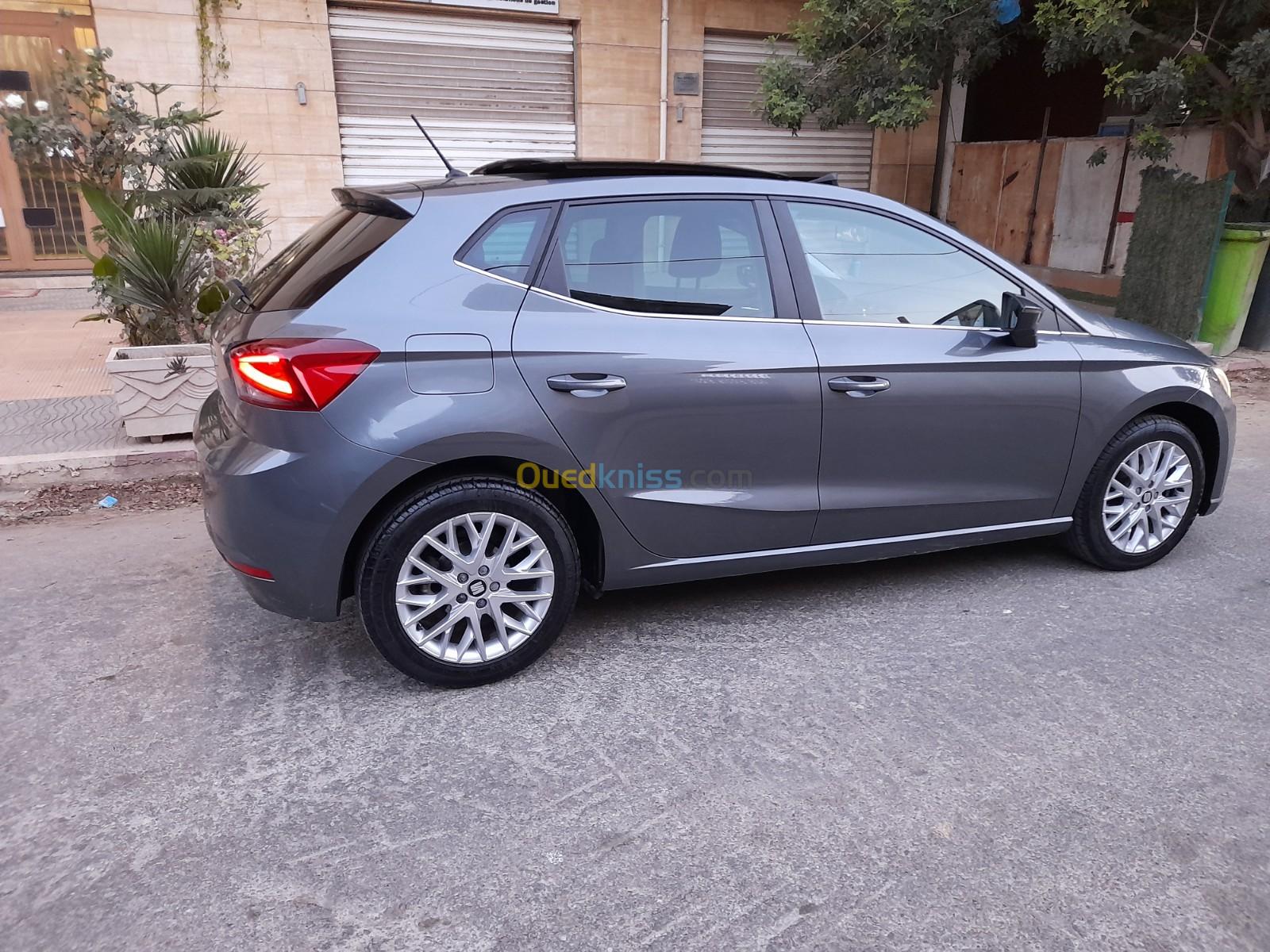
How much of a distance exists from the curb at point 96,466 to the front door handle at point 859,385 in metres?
3.93

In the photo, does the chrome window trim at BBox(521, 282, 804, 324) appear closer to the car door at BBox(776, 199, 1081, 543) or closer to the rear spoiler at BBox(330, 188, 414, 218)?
the car door at BBox(776, 199, 1081, 543)

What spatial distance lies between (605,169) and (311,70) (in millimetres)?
8064

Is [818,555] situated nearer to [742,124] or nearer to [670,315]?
[670,315]

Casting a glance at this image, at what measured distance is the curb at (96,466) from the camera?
5.64 m

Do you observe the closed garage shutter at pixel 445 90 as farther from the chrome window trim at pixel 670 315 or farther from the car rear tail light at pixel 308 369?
the car rear tail light at pixel 308 369

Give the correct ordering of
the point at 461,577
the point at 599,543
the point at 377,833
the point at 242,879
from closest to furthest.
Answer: the point at 242,879
the point at 377,833
the point at 461,577
the point at 599,543

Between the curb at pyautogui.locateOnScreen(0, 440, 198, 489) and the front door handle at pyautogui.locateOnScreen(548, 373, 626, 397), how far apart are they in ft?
10.8

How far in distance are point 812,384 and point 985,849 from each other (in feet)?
5.68

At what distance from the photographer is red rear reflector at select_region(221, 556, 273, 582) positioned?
3219 mm

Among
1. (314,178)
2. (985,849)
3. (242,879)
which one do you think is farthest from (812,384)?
(314,178)

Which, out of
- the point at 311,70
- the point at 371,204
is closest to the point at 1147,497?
the point at 371,204

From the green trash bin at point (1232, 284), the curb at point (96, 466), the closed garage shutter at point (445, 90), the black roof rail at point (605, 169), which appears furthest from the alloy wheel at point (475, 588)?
the closed garage shutter at point (445, 90)

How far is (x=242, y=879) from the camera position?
2.50 metres

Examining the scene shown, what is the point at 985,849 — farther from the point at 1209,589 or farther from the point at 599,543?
the point at 1209,589
